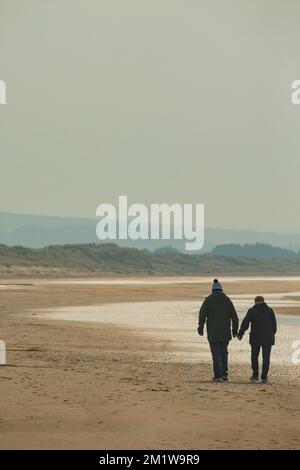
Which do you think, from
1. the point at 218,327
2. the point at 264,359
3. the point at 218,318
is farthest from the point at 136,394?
the point at 264,359

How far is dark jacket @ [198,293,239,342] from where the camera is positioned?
61.6 feet

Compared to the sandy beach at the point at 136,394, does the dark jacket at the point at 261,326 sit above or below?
above

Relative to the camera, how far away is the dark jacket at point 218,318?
739 inches

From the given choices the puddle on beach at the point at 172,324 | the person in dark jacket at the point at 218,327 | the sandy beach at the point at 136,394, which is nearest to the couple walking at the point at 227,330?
the person in dark jacket at the point at 218,327

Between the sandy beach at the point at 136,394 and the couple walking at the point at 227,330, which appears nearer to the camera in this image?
the sandy beach at the point at 136,394

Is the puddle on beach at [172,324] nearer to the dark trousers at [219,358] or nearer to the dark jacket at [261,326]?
the dark jacket at [261,326]

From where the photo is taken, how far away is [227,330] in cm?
1880

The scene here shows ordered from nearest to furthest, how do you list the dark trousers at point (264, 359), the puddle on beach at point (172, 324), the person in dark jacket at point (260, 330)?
the dark trousers at point (264, 359)
the person in dark jacket at point (260, 330)
the puddle on beach at point (172, 324)

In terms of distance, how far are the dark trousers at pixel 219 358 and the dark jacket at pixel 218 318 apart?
131 millimetres

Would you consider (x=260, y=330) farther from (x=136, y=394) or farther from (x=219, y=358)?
(x=136, y=394)

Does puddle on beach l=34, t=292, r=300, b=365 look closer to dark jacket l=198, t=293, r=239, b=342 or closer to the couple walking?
the couple walking
